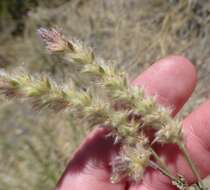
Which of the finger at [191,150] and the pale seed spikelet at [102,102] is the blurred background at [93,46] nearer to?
the finger at [191,150]

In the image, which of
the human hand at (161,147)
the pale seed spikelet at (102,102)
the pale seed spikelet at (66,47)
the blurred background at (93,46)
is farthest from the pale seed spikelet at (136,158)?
the blurred background at (93,46)

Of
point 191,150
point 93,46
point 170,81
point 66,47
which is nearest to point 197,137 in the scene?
point 191,150

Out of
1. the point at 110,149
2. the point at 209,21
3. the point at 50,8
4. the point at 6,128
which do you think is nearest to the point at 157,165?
the point at 110,149

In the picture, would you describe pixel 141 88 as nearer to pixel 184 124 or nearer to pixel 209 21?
pixel 184 124

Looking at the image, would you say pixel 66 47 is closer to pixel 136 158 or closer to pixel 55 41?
pixel 55 41

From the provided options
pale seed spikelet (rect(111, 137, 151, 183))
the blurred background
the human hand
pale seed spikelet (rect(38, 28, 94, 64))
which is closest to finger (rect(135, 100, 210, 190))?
the human hand
